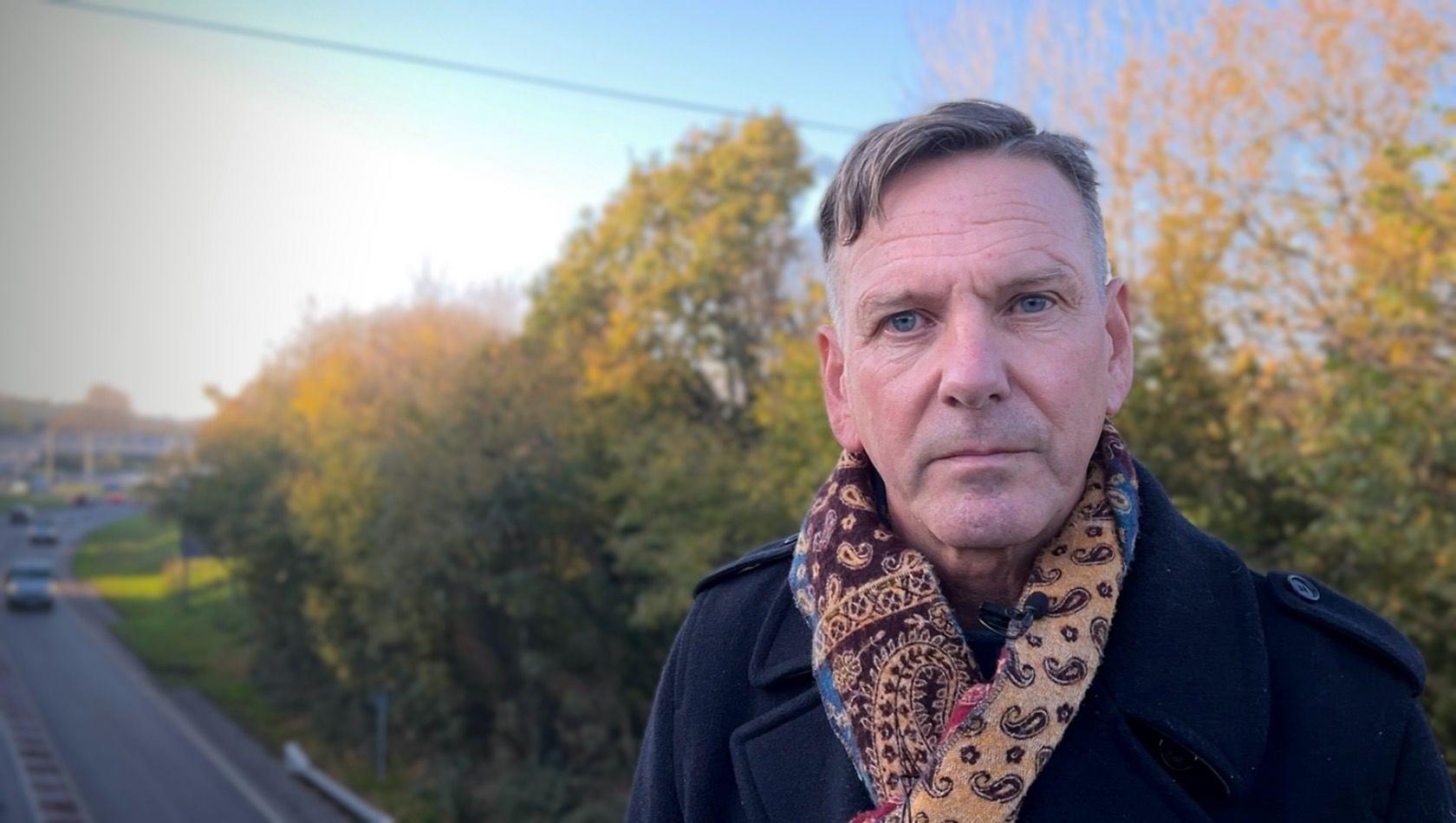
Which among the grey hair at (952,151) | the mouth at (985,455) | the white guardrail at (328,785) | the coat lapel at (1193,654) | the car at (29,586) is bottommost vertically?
the white guardrail at (328,785)

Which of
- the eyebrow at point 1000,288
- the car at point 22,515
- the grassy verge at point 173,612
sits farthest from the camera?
the car at point 22,515

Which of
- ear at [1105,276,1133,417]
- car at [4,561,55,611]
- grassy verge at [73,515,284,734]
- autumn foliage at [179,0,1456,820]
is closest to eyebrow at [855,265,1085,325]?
ear at [1105,276,1133,417]

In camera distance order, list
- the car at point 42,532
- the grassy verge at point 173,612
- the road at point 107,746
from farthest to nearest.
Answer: the car at point 42,532
the grassy verge at point 173,612
the road at point 107,746

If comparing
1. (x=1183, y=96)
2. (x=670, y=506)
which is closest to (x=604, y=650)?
(x=670, y=506)

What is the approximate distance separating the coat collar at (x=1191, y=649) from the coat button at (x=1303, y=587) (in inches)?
2.1

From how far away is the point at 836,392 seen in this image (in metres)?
1.89

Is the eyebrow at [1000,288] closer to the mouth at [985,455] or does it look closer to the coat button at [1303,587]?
the mouth at [985,455]

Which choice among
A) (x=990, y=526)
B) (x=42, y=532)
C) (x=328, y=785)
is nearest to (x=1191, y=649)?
(x=990, y=526)

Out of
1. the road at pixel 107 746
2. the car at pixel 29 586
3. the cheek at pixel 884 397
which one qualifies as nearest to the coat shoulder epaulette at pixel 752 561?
the cheek at pixel 884 397

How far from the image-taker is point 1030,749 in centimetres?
144

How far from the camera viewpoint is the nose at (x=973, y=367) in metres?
1.50

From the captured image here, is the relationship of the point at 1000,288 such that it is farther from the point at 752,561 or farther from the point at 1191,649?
the point at 752,561

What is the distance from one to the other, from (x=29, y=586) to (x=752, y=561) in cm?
4260

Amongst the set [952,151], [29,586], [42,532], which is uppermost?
[952,151]
